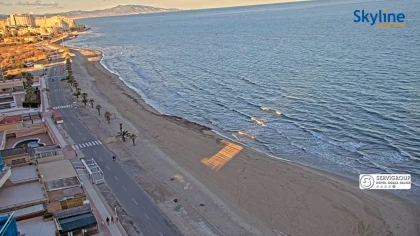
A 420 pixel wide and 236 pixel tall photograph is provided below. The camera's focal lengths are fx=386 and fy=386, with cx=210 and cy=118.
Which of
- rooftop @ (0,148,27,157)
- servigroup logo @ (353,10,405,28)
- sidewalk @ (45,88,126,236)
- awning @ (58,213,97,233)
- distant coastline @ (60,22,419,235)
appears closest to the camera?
awning @ (58,213,97,233)

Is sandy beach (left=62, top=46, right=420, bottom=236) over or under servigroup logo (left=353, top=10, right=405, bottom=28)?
under

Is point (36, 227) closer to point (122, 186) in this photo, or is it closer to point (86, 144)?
point (122, 186)

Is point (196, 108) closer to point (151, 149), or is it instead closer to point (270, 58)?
point (151, 149)

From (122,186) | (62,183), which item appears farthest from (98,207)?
(122,186)

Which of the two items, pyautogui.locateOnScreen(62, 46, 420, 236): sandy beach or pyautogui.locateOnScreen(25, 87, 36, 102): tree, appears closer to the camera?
pyautogui.locateOnScreen(62, 46, 420, 236): sandy beach

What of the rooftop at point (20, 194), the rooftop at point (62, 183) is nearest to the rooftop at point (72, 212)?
the rooftop at point (20, 194)

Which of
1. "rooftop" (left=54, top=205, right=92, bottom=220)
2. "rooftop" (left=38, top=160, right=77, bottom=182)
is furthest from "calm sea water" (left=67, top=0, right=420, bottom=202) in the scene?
"rooftop" (left=54, top=205, right=92, bottom=220)

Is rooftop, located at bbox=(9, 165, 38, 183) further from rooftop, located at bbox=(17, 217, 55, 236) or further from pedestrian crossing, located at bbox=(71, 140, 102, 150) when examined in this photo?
pedestrian crossing, located at bbox=(71, 140, 102, 150)
